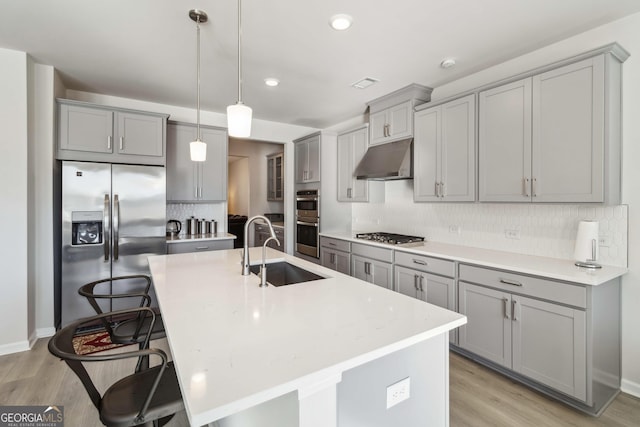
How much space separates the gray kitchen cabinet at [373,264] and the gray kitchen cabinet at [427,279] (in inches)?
4.5

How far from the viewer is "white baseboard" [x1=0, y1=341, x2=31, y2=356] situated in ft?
9.28

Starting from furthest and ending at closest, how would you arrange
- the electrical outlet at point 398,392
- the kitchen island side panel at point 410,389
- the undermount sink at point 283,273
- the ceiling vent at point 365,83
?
the ceiling vent at point 365,83
the undermount sink at point 283,273
the electrical outlet at point 398,392
the kitchen island side panel at point 410,389

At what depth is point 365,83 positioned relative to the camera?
→ 343 centimetres

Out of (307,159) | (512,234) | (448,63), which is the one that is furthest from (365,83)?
(512,234)

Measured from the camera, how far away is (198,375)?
Answer: 917 millimetres

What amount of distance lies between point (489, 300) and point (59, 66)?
454 cm

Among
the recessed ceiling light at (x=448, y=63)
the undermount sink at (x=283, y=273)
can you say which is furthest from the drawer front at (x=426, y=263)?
the recessed ceiling light at (x=448, y=63)

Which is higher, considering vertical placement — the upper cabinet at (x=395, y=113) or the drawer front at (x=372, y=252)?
the upper cabinet at (x=395, y=113)

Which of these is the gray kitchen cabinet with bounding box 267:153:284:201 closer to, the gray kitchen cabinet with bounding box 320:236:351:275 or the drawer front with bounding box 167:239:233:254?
the gray kitchen cabinet with bounding box 320:236:351:275

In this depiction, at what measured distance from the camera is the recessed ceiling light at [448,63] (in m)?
2.86

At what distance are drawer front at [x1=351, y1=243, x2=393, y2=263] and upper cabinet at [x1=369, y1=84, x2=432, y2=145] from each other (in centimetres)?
133

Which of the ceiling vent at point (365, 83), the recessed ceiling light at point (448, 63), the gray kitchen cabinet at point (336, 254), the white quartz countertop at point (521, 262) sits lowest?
the gray kitchen cabinet at point (336, 254)

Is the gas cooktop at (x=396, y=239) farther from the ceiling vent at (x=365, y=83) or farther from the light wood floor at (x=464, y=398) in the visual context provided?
the ceiling vent at (x=365, y=83)

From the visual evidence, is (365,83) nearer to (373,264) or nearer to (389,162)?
(389,162)
